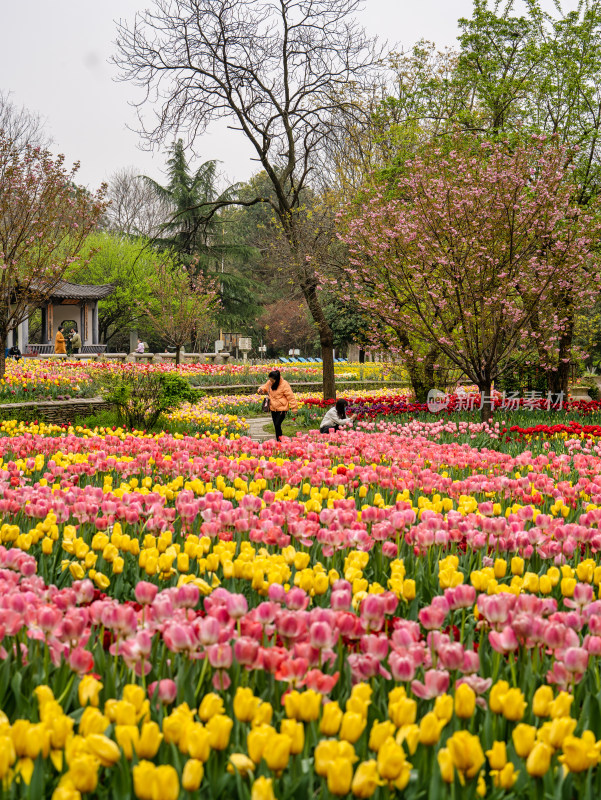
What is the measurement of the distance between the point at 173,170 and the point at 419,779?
42377 mm

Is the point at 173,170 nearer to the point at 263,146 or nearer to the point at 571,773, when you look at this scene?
the point at 263,146

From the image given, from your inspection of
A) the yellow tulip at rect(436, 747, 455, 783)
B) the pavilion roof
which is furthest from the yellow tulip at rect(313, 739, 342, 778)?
the pavilion roof

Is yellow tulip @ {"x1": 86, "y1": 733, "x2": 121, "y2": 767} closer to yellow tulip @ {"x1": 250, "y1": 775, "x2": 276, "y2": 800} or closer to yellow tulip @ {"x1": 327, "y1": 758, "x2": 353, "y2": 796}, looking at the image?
yellow tulip @ {"x1": 250, "y1": 775, "x2": 276, "y2": 800}

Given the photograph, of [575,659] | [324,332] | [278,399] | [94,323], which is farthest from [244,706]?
[94,323]

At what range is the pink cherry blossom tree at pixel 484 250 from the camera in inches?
445

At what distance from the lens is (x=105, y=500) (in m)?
3.37

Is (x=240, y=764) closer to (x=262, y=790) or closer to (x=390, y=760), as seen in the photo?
(x=262, y=790)

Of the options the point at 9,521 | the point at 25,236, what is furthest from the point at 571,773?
the point at 25,236

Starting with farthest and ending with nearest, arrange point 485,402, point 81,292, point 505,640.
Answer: point 81,292, point 485,402, point 505,640

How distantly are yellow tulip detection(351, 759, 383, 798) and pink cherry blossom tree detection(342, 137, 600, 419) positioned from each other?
1021cm

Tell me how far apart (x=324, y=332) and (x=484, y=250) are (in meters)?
4.87

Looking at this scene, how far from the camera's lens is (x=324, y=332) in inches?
607

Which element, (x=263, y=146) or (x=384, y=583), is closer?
(x=384, y=583)

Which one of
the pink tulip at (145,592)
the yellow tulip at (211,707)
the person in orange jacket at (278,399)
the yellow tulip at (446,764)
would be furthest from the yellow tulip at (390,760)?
the person in orange jacket at (278,399)
